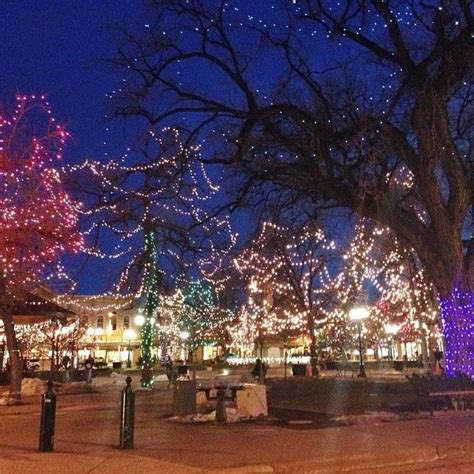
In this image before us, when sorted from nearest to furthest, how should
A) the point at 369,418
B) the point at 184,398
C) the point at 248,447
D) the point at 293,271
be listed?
the point at 248,447 → the point at 369,418 → the point at 184,398 → the point at 293,271

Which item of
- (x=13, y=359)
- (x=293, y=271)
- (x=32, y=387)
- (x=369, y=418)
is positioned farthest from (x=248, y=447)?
(x=293, y=271)

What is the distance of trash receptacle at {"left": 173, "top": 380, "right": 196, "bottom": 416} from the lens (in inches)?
665

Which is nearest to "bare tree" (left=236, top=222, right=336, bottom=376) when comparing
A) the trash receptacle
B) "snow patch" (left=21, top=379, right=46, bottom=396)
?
"snow patch" (left=21, top=379, right=46, bottom=396)

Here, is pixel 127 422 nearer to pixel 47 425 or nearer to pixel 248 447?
pixel 47 425

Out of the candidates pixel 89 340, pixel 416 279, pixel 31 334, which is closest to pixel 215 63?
pixel 416 279

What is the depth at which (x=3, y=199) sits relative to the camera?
1809cm

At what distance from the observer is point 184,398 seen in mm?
16938

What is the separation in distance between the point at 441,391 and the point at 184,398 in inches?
252

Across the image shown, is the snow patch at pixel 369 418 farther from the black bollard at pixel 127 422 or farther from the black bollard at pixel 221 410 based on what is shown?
the black bollard at pixel 127 422

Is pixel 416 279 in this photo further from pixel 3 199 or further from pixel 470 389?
pixel 3 199

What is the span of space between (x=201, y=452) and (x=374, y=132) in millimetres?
10967

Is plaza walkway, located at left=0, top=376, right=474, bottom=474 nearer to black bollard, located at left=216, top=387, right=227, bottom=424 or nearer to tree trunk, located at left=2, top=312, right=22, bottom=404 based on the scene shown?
black bollard, located at left=216, top=387, right=227, bottom=424

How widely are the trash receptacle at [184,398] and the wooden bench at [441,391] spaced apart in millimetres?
5489

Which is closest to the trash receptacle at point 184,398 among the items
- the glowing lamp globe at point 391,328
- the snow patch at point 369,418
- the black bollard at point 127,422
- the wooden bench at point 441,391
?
the snow patch at point 369,418
